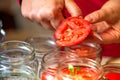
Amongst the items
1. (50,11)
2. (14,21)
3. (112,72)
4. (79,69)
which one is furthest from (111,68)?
(14,21)

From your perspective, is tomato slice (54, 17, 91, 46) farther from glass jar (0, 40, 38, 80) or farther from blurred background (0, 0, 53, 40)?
blurred background (0, 0, 53, 40)

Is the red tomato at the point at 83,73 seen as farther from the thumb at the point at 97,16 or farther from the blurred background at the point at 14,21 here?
Result: the blurred background at the point at 14,21

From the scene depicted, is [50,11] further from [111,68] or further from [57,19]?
[111,68]

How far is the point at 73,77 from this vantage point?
684mm

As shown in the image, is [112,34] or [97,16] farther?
[112,34]

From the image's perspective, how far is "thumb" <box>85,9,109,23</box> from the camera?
0.80 metres

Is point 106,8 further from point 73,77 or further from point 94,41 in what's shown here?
point 73,77

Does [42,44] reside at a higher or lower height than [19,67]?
higher

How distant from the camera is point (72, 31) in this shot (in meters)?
0.78

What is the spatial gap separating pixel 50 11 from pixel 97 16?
128 mm

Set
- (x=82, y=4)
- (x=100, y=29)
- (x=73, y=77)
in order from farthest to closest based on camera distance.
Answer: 1. (x=82, y=4)
2. (x=100, y=29)
3. (x=73, y=77)

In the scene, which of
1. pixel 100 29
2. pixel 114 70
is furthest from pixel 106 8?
pixel 114 70

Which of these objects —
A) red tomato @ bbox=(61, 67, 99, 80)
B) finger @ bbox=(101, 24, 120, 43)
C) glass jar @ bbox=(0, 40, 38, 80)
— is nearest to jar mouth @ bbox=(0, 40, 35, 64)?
glass jar @ bbox=(0, 40, 38, 80)

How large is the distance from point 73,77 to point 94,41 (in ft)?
0.69
